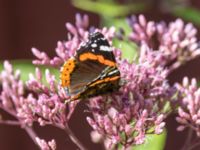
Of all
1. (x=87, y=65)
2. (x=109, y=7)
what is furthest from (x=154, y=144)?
(x=109, y=7)

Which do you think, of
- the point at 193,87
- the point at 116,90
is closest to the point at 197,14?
the point at 193,87

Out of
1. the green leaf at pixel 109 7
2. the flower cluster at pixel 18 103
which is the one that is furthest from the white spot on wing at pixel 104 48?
the green leaf at pixel 109 7

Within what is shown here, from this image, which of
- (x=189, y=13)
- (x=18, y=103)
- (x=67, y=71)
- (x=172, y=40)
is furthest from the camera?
(x=189, y=13)

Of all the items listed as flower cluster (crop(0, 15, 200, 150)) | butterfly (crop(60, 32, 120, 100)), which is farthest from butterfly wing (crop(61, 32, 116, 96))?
flower cluster (crop(0, 15, 200, 150))

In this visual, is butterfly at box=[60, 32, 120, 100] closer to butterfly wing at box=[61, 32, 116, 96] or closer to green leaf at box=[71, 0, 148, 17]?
butterfly wing at box=[61, 32, 116, 96]

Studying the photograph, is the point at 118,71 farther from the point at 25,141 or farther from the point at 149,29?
the point at 25,141

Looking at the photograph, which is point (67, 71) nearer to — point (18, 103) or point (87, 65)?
point (87, 65)

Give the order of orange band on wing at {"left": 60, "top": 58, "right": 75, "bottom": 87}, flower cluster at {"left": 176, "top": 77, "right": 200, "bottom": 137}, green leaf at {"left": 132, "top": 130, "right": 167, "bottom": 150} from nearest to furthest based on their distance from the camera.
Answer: orange band on wing at {"left": 60, "top": 58, "right": 75, "bottom": 87}
flower cluster at {"left": 176, "top": 77, "right": 200, "bottom": 137}
green leaf at {"left": 132, "top": 130, "right": 167, "bottom": 150}

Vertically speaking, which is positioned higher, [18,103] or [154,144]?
[18,103]
